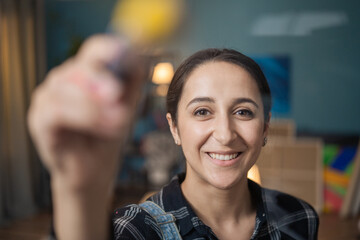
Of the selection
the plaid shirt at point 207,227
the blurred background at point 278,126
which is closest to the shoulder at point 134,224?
the plaid shirt at point 207,227

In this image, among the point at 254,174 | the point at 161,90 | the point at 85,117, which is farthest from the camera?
the point at 161,90

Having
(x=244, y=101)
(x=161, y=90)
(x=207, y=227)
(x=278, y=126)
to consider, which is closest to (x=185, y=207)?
(x=207, y=227)

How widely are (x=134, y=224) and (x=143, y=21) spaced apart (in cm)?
26

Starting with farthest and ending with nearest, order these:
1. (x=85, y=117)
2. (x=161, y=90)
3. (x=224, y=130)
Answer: (x=161, y=90), (x=224, y=130), (x=85, y=117)

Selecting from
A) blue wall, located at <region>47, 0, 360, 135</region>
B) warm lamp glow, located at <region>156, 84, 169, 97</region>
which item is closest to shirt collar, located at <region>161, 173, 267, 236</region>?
blue wall, located at <region>47, 0, 360, 135</region>

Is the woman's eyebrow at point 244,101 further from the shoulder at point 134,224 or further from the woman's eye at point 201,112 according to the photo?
the shoulder at point 134,224

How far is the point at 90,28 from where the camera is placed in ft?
9.39

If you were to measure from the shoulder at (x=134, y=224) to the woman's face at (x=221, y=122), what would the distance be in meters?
0.07

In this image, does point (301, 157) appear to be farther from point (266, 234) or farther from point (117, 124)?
point (117, 124)

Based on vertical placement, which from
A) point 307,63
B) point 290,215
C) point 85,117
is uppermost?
point 85,117

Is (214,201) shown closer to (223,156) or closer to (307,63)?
(223,156)

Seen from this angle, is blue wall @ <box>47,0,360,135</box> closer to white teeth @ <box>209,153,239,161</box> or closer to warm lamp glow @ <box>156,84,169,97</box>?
warm lamp glow @ <box>156,84,169,97</box>

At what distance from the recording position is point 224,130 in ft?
1.31

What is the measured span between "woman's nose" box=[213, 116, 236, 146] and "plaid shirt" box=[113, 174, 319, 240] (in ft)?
0.35
